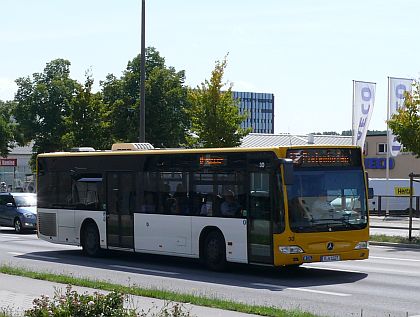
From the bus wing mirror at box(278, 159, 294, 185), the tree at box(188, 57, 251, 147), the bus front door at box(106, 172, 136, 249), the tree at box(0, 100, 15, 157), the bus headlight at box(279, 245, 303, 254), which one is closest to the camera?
the bus wing mirror at box(278, 159, 294, 185)

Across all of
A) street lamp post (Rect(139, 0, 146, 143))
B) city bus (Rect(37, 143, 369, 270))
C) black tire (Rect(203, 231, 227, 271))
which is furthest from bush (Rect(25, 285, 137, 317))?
street lamp post (Rect(139, 0, 146, 143))

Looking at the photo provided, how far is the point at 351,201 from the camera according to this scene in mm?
18109

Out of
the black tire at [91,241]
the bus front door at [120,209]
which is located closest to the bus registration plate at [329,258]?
the bus front door at [120,209]

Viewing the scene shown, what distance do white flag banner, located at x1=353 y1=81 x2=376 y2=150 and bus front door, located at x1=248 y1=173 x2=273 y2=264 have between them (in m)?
25.2

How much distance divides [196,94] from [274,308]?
26946 millimetres

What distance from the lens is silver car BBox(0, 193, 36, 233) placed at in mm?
34844

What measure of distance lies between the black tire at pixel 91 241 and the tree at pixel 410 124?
37.9 ft

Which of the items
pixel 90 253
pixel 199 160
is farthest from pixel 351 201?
pixel 90 253

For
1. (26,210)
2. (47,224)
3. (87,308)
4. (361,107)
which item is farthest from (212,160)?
(361,107)

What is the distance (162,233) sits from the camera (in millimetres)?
20641

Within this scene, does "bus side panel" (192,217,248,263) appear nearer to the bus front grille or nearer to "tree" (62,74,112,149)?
the bus front grille

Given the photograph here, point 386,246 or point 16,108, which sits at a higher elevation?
point 16,108

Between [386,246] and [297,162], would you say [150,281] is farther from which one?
[386,246]

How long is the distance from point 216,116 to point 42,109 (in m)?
34.3
